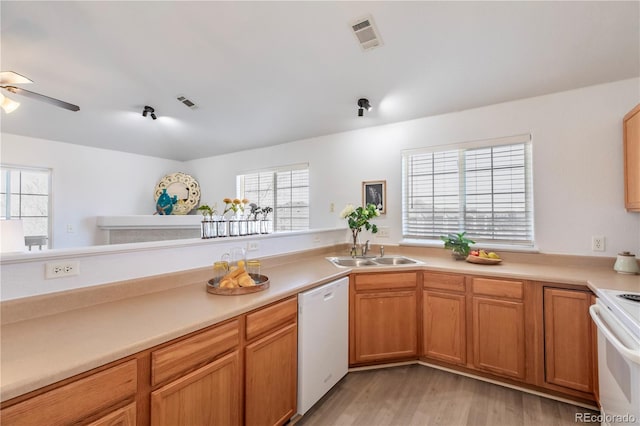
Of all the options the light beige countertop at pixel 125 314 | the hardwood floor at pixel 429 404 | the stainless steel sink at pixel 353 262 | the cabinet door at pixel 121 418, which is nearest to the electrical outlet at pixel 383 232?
the stainless steel sink at pixel 353 262

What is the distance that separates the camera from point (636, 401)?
1.06m

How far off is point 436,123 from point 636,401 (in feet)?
8.13

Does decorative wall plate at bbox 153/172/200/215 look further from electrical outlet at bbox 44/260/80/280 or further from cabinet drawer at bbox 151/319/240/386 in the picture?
cabinet drawer at bbox 151/319/240/386

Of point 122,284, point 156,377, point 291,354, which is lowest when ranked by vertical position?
point 291,354

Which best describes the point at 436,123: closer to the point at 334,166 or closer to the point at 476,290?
the point at 334,166

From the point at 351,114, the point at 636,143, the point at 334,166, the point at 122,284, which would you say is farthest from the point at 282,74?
the point at 636,143

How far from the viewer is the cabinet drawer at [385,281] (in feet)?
7.50

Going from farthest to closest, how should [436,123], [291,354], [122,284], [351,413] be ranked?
[436,123] → [351,413] → [291,354] → [122,284]

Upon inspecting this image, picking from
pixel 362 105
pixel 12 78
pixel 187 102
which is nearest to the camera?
pixel 12 78

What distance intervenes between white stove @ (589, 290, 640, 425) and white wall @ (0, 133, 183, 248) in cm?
541

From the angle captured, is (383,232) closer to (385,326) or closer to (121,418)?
(385,326)

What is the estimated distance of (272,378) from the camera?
1.53 m

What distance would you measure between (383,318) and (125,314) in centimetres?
182

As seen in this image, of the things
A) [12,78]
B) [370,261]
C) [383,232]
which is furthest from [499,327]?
[12,78]
